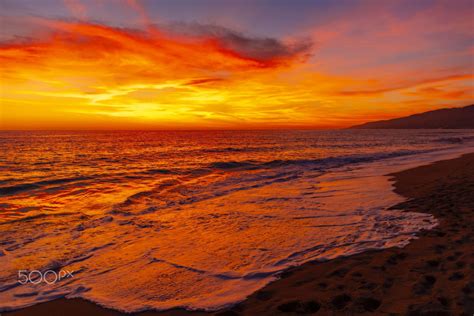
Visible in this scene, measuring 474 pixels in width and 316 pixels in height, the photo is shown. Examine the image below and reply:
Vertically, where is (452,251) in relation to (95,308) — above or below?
above

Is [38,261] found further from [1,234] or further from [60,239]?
[1,234]

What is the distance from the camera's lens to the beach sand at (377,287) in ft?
14.5

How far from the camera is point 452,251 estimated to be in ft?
20.6

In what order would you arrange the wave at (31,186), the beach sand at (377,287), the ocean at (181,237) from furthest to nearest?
1. the wave at (31,186)
2. the ocean at (181,237)
3. the beach sand at (377,287)

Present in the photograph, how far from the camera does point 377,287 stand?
502 centimetres

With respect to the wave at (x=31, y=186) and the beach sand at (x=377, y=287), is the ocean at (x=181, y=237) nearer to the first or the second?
the beach sand at (x=377, y=287)

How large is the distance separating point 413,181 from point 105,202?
1651cm

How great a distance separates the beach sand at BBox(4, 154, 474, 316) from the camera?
4.43 metres

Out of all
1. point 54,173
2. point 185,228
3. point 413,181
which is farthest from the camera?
point 54,173

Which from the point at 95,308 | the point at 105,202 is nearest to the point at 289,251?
the point at 95,308

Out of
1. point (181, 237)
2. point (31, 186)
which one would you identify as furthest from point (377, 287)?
point (31, 186)

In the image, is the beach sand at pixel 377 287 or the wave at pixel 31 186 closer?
the beach sand at pixel 377 287

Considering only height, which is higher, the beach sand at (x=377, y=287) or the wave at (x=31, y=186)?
the beach sand at (x=377, y=287)

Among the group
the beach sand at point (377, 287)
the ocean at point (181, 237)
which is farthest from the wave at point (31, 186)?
the beach sand at point (377, 287)
